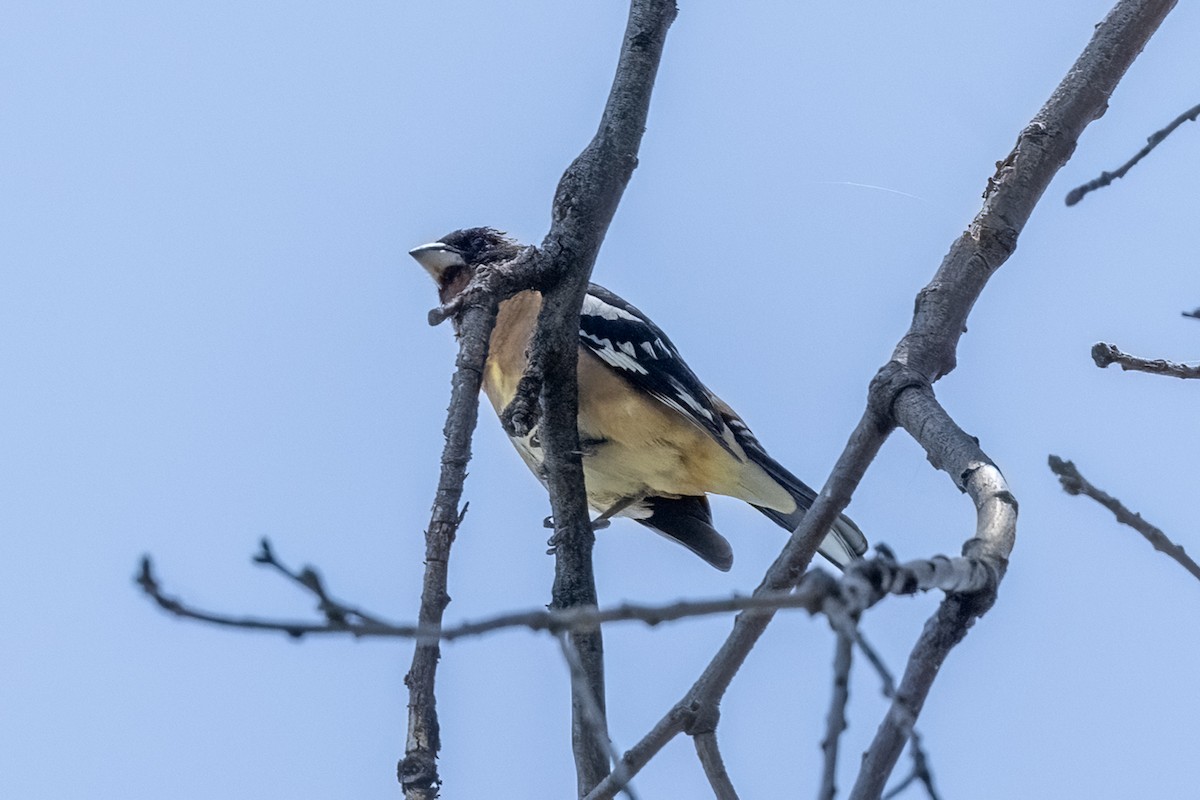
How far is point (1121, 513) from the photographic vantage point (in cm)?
246

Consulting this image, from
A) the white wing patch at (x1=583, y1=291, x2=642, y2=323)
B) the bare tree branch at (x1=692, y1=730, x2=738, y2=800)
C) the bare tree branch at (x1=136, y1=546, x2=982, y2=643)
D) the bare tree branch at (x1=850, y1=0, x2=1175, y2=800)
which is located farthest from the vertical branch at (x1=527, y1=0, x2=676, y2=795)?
the white wing patch at (x1=583, y1=291, x2=642, y2=323)

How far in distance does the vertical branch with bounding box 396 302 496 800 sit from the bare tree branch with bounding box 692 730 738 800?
2.70 ft

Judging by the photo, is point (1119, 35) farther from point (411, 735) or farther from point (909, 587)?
point (411, 735)

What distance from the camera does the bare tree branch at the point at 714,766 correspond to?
10.6 ft

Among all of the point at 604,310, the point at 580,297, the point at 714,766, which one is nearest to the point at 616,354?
the point at 604,310

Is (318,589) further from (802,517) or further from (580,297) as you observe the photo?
(802,517)

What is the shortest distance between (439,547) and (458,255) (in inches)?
160

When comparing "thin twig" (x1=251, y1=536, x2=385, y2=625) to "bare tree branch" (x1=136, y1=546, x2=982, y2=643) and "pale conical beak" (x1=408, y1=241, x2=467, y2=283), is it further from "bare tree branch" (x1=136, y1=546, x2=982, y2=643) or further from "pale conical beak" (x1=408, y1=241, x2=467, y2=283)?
"pale conical beak" (x1=408, y1=241, x2=467, y2=283)

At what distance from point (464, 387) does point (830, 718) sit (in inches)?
56.2

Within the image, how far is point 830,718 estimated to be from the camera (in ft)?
5.32

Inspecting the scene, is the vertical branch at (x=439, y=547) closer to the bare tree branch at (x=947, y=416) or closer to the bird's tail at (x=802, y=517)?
the bare tree branch at (x=947, y=416)

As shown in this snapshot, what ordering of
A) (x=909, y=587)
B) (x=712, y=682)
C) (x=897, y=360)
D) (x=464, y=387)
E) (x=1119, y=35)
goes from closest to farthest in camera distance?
(x=909, y=587) → (x=464, y=387) → (x=712, y=682) → (x=897, y=360) → (x=1119, y=35)

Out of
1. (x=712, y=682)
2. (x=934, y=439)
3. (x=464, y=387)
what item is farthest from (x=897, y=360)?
(x=464, y=387)

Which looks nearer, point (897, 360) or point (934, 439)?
point (934, 439)
